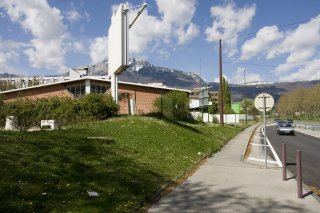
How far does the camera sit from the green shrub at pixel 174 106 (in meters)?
30.3

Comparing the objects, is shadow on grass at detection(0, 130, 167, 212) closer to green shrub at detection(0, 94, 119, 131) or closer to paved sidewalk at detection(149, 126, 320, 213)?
paved sidewalk at detection(149, 126, 320, 213)

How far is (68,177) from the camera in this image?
27.0ft

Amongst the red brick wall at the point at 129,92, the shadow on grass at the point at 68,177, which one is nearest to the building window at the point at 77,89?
the red brick wall at the point at 129,92

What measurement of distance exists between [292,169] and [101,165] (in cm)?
768

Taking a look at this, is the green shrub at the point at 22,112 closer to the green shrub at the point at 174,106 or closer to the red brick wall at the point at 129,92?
the green shrub at the point at 174,106

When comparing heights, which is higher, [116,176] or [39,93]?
[39,93]

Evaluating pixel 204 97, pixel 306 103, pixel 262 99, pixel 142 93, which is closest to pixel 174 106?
pixel 204 97

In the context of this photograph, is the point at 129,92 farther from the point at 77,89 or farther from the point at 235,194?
the point at 235,194

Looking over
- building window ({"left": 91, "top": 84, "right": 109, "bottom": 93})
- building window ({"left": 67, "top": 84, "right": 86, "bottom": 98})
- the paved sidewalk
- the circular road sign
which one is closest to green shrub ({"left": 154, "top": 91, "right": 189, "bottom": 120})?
the circular road sign

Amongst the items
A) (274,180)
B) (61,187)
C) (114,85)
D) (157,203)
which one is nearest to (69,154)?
(61,187)

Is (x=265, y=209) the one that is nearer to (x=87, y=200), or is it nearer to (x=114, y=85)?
(x=87, y=200)

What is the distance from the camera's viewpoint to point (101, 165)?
9.91 metres

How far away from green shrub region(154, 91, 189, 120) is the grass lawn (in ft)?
48.4

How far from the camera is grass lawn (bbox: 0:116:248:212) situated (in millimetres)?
6802
